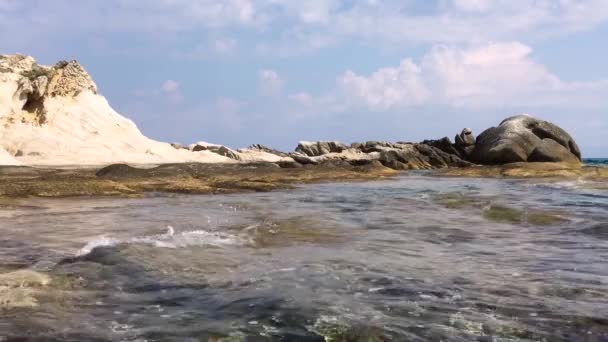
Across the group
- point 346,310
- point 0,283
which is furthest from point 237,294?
point 0,283

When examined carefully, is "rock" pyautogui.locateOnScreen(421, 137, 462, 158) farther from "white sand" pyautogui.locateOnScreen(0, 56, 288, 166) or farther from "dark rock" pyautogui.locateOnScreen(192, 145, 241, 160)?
"white sand" pyautogui.locateOnScreen(0, 56, 288, 166)

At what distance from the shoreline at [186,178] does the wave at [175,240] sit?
5.73m

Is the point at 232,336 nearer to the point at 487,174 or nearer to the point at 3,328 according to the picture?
the point at 3,328

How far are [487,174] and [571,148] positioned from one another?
381 inches

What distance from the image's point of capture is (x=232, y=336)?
10.6 feet

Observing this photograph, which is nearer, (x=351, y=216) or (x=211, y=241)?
(x=211, y=241)

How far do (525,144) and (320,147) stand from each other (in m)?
13.3

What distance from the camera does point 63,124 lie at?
94.8ft

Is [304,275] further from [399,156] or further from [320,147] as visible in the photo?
[320,147]

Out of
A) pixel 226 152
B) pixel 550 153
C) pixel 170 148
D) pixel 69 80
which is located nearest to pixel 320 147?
pixel 226 152

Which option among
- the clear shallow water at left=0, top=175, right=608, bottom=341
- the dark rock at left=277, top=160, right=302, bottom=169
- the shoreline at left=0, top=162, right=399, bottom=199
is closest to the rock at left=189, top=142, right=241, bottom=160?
the dark rock at left=277, top=160, right=302, bottom=169

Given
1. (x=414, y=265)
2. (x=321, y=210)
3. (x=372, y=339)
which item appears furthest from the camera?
(x=321, y=210)

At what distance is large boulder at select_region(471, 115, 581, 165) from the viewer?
30.1 m

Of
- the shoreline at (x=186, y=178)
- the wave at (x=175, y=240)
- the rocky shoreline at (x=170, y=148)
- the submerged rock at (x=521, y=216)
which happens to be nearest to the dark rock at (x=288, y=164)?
the rocky shoreline at (x=170, y=148)
